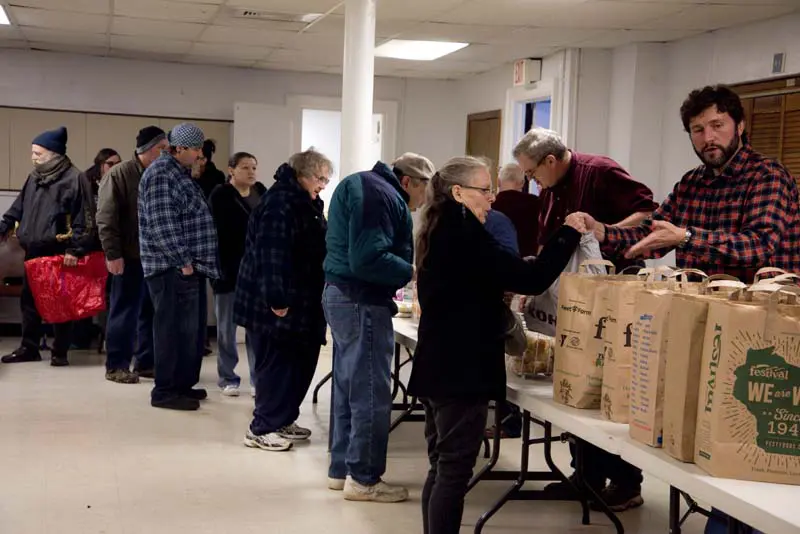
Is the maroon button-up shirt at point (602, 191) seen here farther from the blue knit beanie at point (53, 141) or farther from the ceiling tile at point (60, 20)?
the ceiling tile at point (60, 20)

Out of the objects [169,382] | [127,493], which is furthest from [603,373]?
[169,382]

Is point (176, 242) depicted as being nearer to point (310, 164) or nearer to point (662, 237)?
point (310, 164)

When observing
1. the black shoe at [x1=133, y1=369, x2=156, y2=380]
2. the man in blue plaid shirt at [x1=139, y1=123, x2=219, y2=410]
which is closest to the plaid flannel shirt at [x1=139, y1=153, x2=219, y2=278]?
the man in blue plaid shirt at [x1=139, y1=123, x2=219, y2=410]

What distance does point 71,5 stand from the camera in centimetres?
661

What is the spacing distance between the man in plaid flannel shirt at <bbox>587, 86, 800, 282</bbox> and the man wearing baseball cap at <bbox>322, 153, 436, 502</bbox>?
37.0 inches

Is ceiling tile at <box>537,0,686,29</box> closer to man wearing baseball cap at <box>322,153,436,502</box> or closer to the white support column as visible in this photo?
the white support column

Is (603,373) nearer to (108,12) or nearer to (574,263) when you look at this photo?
(574,263)

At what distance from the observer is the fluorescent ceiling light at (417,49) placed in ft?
25.8

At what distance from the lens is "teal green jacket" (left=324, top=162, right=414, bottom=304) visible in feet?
12.0

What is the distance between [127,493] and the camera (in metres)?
4.09

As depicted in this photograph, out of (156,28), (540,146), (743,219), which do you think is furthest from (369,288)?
(156,28)

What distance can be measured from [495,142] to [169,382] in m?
4.77

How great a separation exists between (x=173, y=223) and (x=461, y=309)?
2791 millimetres

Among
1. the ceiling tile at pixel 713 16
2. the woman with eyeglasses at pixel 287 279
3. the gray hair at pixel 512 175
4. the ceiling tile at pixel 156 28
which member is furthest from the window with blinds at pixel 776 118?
the ceiling tile at pixel 156 28
